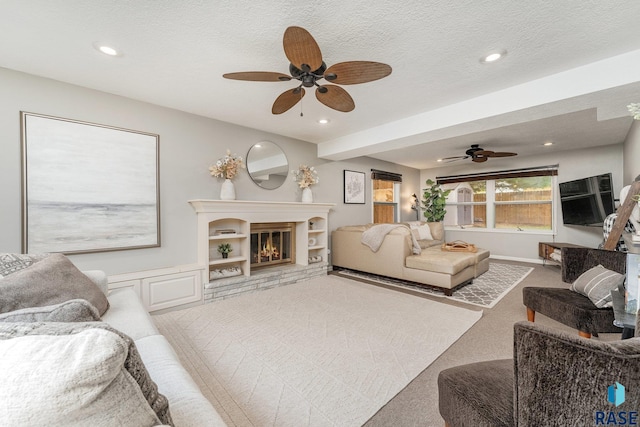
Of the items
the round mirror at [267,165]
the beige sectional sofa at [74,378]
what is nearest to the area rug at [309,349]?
the beige sectional sofa at [74,378]

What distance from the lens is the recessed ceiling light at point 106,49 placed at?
1.99m

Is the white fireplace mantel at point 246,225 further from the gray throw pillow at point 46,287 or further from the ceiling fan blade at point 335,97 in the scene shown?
the ceiling fan blade at point 335,97

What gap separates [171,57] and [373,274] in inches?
158

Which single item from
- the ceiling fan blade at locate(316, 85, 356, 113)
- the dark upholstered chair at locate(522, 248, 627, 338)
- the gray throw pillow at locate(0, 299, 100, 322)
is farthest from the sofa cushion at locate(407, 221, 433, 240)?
the gray throw pillow at locate(0, 299, 100, 322)

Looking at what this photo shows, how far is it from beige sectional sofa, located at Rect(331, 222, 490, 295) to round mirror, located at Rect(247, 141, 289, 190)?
1573 mm

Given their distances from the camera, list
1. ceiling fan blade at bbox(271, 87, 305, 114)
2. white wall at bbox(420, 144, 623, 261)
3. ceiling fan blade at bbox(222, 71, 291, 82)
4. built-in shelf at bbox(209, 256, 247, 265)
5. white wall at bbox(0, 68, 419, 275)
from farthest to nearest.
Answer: white wall at bbox(420, 144, 623, 261), built-in shelf at bbox(209, 256, 247, 265), white wall at bbox(0, 68, 419, 275), ceiling fan blade at bbox(271, 87, 305, 114), ceiling fan blade at bbox(222, 71, 291, 82)

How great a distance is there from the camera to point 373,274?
15.1 ft

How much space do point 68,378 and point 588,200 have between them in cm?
627

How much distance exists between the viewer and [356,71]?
1812 mm

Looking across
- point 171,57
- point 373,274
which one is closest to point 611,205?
point 373,274

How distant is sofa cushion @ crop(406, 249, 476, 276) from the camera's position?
11.6 feet

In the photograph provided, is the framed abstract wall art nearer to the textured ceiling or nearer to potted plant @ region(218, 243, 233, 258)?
the textured ceiling

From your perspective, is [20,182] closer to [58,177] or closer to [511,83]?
[58,177]

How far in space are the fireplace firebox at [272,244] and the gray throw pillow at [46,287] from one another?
2.29m
